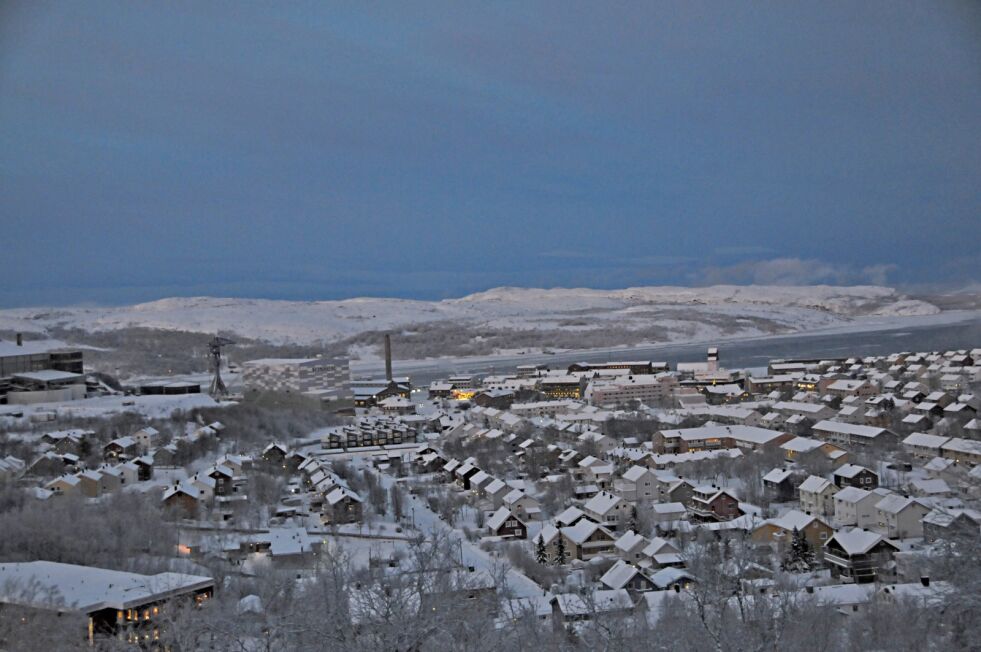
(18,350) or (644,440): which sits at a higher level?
(18,350)

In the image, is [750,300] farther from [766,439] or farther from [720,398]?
[766,439]

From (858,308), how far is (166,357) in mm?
37480

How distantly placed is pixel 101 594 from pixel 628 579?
3244mm

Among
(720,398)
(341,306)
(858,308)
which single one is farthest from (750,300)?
(720,398)

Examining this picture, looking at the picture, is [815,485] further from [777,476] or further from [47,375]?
[47,375]

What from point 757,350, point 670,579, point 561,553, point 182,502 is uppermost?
point 757,350

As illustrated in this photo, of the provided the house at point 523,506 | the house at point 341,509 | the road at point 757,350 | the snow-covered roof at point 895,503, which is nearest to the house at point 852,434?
the snow-covered roof at point 895,503

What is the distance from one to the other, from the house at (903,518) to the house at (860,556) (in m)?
0.76

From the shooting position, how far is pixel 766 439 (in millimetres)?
10641

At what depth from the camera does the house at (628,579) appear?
5363 mm

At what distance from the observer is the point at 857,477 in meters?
7.90

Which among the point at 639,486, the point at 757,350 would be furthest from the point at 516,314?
the point at 639,486

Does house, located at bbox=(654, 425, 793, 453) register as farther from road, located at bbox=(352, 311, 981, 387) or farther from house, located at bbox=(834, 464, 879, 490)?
road, located at bbox=(352, 311, 981, 387)

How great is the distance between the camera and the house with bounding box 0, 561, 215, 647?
466 centimetres
